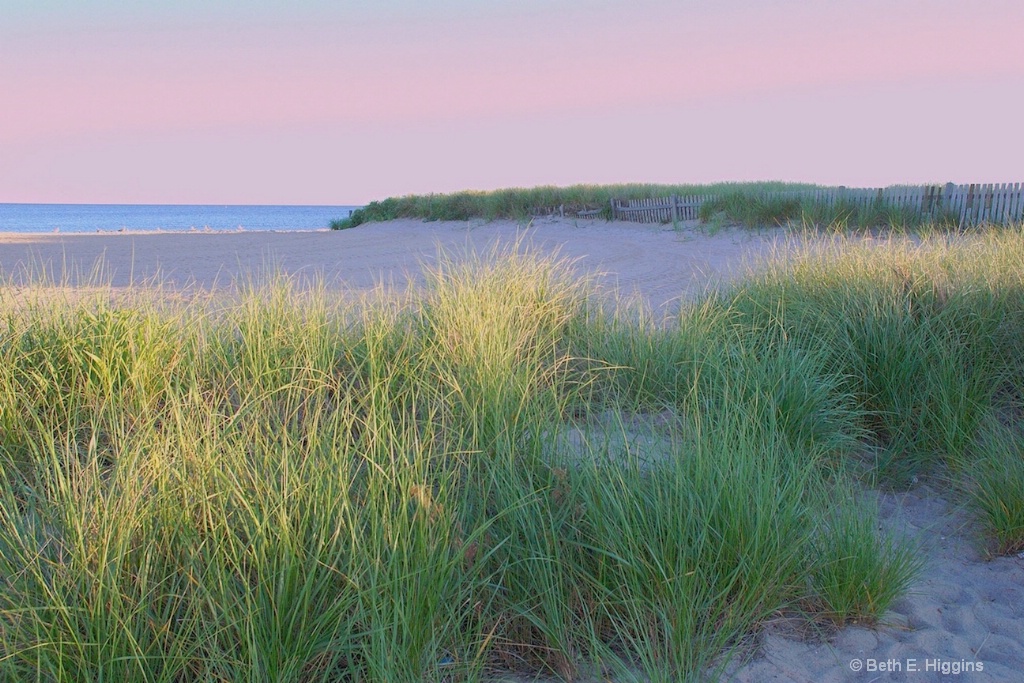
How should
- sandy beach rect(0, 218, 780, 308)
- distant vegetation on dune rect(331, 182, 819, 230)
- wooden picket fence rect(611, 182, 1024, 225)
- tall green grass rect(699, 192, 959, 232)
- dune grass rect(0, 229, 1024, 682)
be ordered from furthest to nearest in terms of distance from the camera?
distant vegetation on dune rect(331, 182, 819, 230), tall green grass rect(699, 192, 959, 232), wooden picket fence rect(611, 182, 1024, 225), sandy beach rect(0, 218, 780, 308), dune grass rect(0, 229, 1024, 682)

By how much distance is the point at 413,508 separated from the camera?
2438mm

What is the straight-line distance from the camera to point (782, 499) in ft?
8.66

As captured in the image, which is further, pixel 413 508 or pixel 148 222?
pixel 148 222

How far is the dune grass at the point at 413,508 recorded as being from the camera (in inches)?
78.8

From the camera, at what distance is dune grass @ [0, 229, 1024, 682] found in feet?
6.57

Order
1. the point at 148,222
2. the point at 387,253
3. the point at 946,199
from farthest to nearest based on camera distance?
the point at 148,222 → the point at 387,253 → the point at 946,199

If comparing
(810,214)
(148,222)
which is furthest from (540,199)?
(148,222)

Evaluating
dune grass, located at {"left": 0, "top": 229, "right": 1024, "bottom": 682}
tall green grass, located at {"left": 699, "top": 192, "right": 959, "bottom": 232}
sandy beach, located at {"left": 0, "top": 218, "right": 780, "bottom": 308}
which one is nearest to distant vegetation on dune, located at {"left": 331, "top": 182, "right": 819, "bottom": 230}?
sandy beach, located at {"left": 0, "top": 218, "right": 780, "bottom": 308}

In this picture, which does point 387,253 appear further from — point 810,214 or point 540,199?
point 810,214

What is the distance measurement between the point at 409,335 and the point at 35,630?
7.38 feet

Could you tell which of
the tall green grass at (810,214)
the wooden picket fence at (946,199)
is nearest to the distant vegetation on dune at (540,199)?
the tall green grass at (810,214)

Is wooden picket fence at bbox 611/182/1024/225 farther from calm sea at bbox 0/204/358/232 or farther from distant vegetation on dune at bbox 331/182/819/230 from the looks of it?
calm sea at bbox 0/204/358/232

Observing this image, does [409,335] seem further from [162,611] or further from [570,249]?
[570,249]

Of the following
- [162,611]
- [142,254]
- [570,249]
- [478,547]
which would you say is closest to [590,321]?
[478,547]
